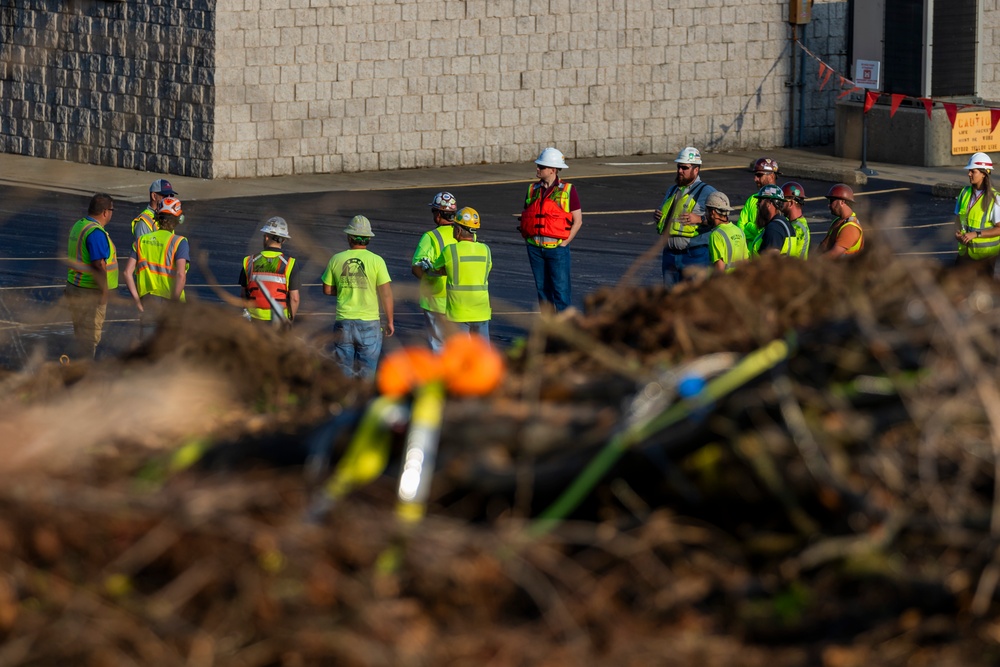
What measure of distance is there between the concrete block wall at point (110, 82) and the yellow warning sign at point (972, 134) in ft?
42.8

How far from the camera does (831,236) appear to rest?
1320 centimetres

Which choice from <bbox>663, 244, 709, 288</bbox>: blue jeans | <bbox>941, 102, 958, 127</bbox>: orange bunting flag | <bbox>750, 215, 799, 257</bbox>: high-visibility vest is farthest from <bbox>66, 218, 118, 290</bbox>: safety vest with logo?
<bbox>941, 102, 958, 127</bbox>: orange bunting flag

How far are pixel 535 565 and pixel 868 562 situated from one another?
103 centimetres

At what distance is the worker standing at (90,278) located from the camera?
1302 cm

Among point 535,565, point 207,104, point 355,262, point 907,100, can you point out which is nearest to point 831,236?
point 355,262

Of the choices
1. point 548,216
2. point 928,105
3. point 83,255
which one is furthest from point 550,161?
point 928,105

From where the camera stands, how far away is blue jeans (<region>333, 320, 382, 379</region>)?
12016 mm

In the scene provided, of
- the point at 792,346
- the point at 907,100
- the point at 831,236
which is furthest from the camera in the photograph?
the point at 907,100

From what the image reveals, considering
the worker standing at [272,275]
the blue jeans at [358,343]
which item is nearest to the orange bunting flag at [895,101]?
the blue jeans at [358,343]

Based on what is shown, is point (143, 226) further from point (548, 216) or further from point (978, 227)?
point (978, 227)

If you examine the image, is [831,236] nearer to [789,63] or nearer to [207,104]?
[207,104]

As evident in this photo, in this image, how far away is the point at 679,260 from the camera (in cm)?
1426

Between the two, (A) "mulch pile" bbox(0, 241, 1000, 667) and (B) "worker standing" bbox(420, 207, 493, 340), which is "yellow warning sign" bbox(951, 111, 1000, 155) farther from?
(A) "mulch pile" bbox(0, 241, 1000, 667)

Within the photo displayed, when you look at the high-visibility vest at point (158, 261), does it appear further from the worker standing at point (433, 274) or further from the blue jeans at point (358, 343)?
the worker standing at point (433, 274)
